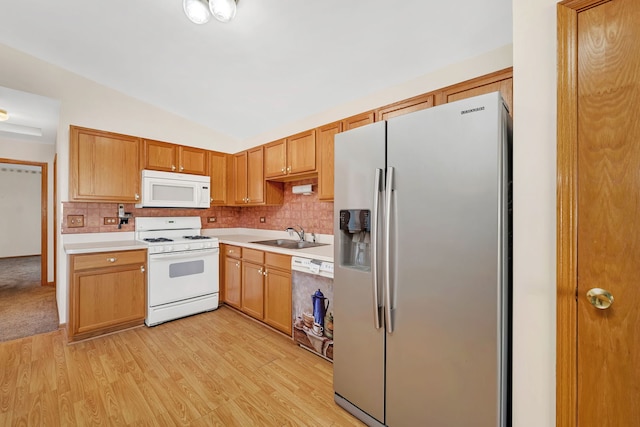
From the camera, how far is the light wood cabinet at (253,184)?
137 inches

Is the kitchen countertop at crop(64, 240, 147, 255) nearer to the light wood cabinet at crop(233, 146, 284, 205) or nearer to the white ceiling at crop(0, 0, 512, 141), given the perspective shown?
the light wood cabinet at crop(233, 146, 284, 205)

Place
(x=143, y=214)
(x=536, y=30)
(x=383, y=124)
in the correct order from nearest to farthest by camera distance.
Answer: (x=536, y=30)
(x=383, y=124)
(x=143, y=214)

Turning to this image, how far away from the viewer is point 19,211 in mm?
6641

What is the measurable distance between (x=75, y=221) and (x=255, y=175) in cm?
203

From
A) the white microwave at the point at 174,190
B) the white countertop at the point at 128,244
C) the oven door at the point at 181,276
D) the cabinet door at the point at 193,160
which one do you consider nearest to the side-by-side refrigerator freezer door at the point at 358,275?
the white countertop at the point at 128,244

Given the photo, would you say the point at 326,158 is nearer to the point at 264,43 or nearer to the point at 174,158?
the point at 264,43

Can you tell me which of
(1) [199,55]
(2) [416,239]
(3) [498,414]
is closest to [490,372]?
(3) [498,414]

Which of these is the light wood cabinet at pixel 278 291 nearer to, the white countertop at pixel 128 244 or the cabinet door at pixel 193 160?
the white countertop at pixel 128 244

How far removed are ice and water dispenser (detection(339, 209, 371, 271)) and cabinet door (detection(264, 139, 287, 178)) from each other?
5.38ft

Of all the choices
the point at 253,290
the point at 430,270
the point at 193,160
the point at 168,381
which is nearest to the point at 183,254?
the point at 253,290

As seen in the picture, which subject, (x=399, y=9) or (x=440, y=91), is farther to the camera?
(x=440, y=91)

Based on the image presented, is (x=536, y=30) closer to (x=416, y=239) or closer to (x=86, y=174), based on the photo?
(x=416, y=239)

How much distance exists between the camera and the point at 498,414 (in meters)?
1.10

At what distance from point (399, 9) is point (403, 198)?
1.24 m
